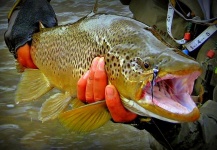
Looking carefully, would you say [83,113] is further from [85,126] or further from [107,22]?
[107,22]

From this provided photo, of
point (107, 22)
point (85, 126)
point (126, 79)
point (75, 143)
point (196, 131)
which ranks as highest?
point (107, 22)

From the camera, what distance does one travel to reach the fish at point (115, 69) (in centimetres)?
164

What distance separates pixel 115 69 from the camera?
6.25ft

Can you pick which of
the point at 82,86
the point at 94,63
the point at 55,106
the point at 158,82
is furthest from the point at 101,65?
the point at 55,106

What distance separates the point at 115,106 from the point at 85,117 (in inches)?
5.5

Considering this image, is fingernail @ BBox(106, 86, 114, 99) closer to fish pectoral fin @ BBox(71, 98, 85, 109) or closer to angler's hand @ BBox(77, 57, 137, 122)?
angler's hand @ BBox(77, 57, 137, 122)

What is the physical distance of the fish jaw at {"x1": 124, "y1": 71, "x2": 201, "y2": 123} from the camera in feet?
5.23

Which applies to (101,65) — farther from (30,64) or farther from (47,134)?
(47,134)

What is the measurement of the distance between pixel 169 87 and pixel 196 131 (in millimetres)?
763

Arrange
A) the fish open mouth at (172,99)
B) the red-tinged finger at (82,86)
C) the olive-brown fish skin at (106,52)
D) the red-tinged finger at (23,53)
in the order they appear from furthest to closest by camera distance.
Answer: the red-tinged finger at (23,53) → the red-tinged finger at (82,86) → the olive-brown fish skin at (106,52) → the fish open mouth at (172,99)

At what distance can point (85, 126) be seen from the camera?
6.28ft

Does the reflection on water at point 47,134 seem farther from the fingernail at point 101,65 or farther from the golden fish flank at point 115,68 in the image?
the fingernail at point 101,65

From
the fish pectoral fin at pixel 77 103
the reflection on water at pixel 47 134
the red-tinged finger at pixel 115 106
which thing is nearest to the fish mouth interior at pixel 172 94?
the red-tinged finger at pixel 115 106

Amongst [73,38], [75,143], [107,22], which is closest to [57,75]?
[73,38]
